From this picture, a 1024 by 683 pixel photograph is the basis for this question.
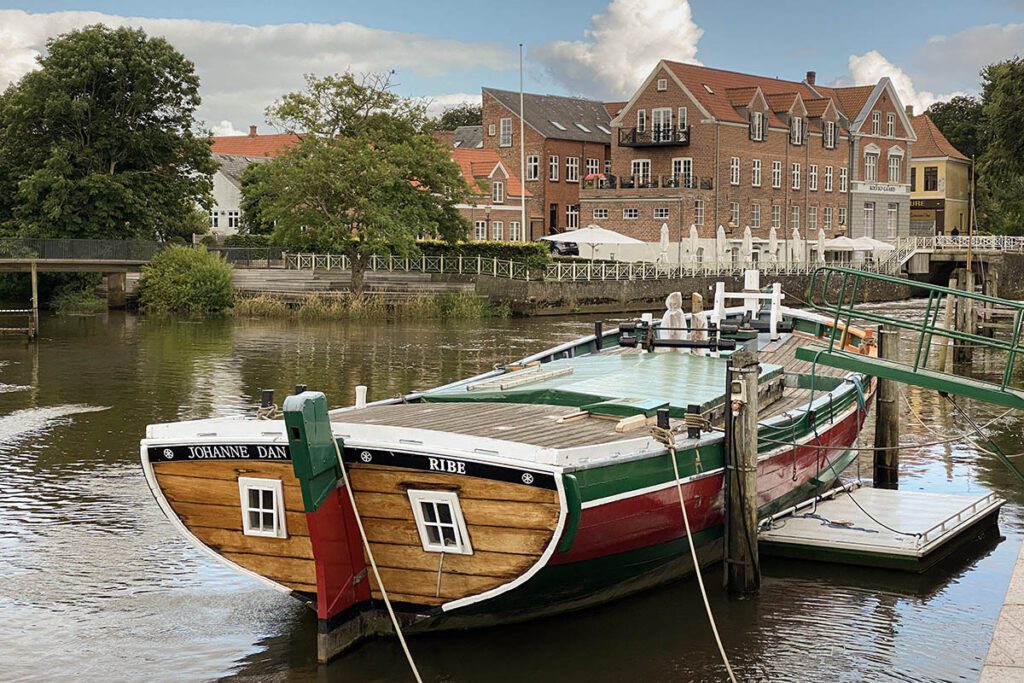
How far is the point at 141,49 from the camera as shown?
53.4 meters

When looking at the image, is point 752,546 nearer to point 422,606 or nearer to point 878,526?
point 878,526

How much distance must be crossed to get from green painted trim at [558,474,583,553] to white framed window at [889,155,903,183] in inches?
2997

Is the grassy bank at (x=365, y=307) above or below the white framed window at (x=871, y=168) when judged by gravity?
below

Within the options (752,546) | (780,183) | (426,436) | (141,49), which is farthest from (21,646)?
(780,183)

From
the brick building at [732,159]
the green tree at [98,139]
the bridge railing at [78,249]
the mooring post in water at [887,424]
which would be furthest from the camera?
the brick building at [732,159]

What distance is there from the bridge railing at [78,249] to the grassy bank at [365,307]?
462 centimetres

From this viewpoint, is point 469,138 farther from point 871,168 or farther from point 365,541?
point 365,541

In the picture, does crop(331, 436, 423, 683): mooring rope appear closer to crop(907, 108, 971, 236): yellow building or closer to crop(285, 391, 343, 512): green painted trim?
crop(285, 391, 343, 512): green painted trim

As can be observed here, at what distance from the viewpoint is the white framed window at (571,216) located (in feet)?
252

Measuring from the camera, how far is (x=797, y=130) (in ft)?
237

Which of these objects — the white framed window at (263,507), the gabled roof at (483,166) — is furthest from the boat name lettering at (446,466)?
the gabled roof at (483,166)

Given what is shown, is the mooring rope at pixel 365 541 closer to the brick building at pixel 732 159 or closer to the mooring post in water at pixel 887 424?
the mooring post in water at pixel 887 424

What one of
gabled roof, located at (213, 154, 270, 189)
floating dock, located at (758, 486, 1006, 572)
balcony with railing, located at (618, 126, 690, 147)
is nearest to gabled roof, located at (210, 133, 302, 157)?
gabled roof, located at (213, 154, 270, 189)

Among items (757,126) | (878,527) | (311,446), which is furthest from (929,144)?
(311,446)
